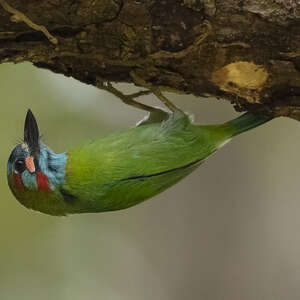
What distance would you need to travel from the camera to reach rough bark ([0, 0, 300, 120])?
2.36 metres

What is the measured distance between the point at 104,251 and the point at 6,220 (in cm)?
117

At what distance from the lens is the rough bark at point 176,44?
7.74 feet

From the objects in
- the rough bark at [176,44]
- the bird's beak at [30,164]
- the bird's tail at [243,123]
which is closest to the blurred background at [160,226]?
the bird's tail at [243,123]

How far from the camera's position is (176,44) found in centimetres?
246

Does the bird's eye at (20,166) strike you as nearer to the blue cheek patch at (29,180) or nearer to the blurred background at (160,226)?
the blue cheek patch at (29,180)

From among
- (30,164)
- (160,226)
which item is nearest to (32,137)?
(30,164)

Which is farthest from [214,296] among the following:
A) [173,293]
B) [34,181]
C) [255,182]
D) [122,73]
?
[122,73]

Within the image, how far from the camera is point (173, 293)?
211 inches

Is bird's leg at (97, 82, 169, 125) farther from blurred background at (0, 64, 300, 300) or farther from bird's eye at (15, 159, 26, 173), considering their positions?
blurred background at (0, 64, 300, 300)

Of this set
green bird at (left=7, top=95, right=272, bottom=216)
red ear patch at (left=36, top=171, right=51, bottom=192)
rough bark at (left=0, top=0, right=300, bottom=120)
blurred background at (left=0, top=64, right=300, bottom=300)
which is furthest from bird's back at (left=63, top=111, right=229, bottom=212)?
blurred background at (left=0, top=64, right=300, bottom=300)

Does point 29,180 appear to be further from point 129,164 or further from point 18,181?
point 129,164

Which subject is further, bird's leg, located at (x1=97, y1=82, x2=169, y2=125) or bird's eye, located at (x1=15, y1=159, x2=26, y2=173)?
bird's leg, located at (x1=97, y1=82, x2=169, y2=125)

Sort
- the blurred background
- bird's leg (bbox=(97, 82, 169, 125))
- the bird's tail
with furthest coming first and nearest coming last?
the blurred background < bird's leg (bbox=(97, 82, 169, 125)) < the bird's tail

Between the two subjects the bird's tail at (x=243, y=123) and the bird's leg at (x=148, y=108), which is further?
the bird's leg at (x=148, y=108)
